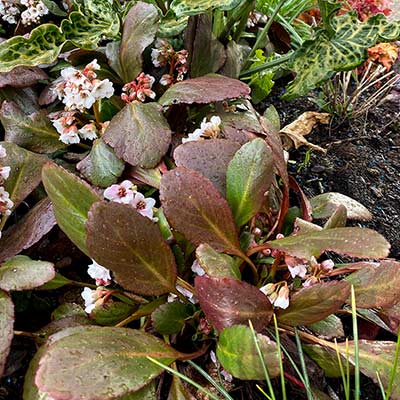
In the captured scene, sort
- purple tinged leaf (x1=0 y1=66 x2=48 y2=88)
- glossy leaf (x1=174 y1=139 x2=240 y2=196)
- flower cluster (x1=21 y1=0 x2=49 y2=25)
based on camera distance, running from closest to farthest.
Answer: glossy leaf (x1=174 y1=139 x2=240 y2=196) → purple tinged leaf (x1=0 y1=66 x2=48 y2=88) → flower cluster (x1=21 y1=0 x2=49 y2=25)

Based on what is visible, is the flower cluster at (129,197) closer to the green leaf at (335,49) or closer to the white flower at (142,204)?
the white flower at (142,204)

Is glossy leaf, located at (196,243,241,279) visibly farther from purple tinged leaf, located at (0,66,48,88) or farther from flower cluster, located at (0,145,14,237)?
purple tinged leaf, located at (0,66,48,88)

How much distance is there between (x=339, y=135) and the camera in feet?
4.87

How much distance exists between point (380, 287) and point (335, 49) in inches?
21.5

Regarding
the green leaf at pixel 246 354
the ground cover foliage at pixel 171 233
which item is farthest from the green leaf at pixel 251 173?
the green leaf at pixel 246 354

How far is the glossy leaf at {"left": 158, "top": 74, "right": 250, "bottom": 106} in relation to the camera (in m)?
0.96

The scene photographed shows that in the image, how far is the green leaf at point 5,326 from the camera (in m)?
0.72

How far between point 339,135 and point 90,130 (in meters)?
0.74

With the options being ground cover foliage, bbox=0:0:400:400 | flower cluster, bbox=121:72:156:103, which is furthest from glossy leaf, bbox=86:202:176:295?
flower cluster, bbox=121:72:156:103

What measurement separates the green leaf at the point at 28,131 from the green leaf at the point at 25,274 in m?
0.31

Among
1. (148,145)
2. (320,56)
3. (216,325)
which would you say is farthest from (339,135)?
(216,325)

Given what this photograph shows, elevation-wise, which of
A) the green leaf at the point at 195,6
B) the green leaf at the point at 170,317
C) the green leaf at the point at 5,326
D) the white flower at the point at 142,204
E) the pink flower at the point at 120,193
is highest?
the green leaf at the point at 195,6

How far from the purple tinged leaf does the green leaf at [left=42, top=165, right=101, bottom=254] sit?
375 mm

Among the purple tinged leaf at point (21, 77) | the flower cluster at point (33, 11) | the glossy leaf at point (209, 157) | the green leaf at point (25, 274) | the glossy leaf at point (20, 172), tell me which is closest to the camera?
the green leaf at point (25, 274)
